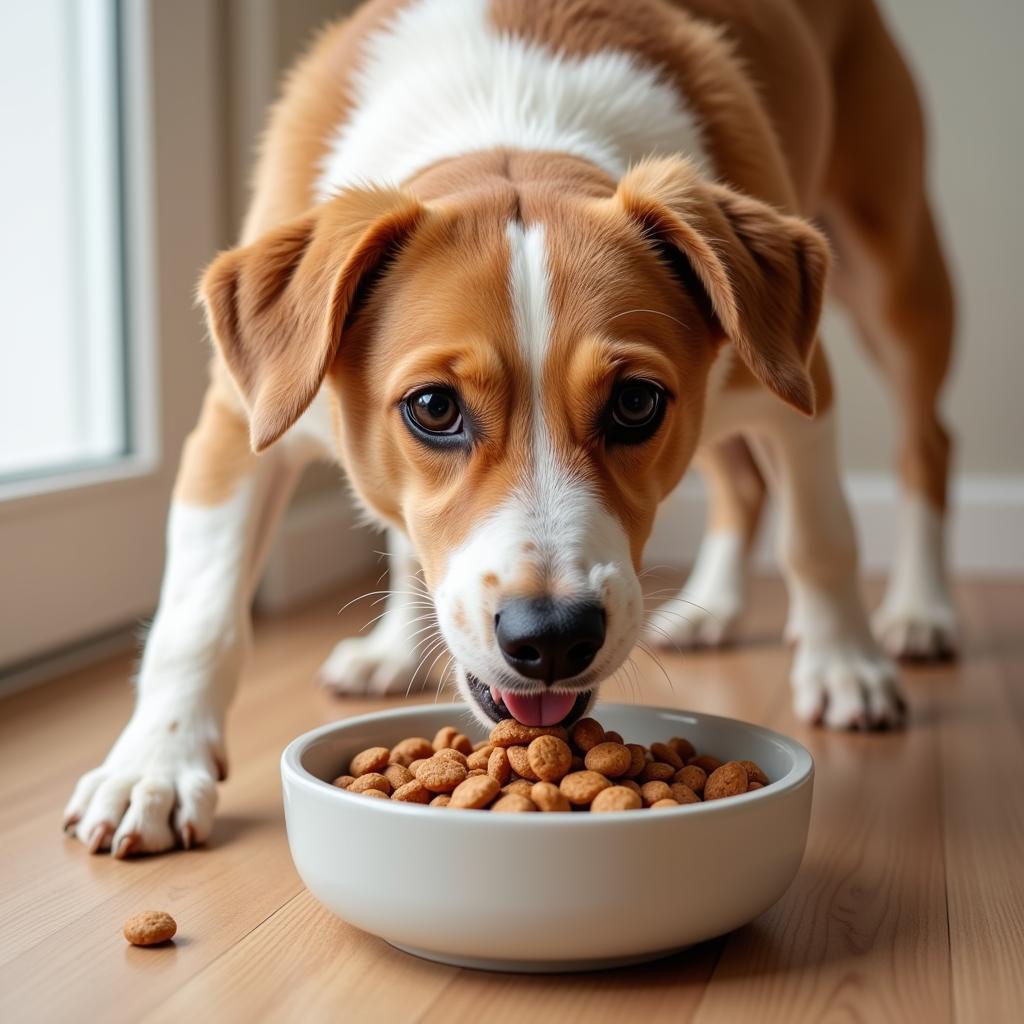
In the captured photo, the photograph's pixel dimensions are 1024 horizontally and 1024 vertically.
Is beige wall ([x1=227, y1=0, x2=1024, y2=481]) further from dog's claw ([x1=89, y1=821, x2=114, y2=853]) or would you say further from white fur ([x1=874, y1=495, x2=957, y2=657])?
dog's claw ([x1=89, y1=821, x2=114, y2=853])

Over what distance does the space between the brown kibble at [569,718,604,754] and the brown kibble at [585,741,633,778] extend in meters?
0.03

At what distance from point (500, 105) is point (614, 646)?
30.9 inches

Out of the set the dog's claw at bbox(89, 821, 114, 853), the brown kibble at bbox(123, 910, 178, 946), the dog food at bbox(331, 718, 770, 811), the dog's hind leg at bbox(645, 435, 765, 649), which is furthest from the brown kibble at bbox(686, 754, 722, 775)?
the dog's hind leg at bbox(645, 435, 765, 649)

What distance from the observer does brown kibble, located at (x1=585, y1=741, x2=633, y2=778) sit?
4.07 feet

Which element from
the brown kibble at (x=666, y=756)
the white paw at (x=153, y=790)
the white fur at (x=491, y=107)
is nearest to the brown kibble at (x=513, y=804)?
the brown kibble at (x=666, y=756)

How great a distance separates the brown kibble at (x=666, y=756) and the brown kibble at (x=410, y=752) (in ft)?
0.74

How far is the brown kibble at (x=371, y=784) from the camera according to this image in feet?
4.15

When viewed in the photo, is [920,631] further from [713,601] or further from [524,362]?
[524,362]

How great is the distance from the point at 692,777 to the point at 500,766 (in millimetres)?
182

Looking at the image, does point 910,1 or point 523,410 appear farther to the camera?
point 910,1

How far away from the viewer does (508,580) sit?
1.23m

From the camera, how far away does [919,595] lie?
2.60m

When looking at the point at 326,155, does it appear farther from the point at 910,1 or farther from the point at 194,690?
the point at 910,1

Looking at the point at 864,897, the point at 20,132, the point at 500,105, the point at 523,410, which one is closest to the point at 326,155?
the point at 500,105
